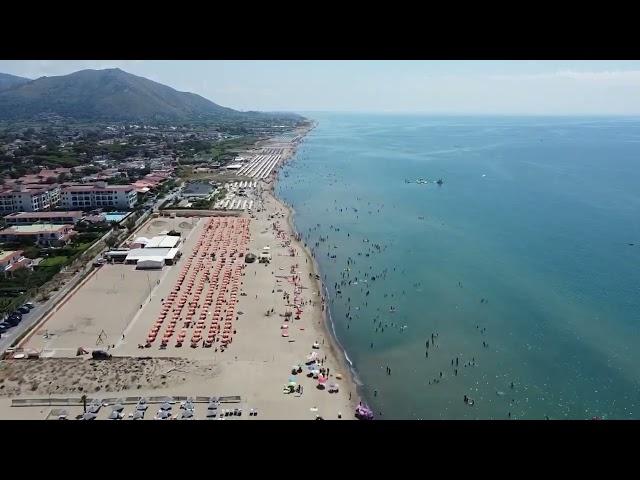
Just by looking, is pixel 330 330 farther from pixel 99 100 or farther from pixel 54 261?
pixel 99 100

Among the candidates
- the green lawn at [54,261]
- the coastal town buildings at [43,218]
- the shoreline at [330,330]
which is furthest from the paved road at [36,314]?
the shoreline at [330,330]

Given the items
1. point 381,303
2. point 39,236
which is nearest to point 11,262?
point 39,236

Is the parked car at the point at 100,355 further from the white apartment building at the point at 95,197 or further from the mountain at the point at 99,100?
the mountain at the point at 99,100

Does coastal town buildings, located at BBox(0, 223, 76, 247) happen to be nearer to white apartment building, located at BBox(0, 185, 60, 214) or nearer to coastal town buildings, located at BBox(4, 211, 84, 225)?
coastal town buildings, located at BBox(4, 211, 84, 225)

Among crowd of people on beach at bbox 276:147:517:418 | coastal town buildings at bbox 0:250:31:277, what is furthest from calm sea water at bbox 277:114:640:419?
coastal town buildings at bbox 0:250:31:277
